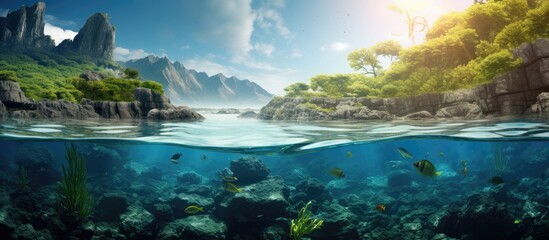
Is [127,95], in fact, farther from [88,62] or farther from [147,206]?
[88,62]

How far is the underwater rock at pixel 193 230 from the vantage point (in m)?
10.2

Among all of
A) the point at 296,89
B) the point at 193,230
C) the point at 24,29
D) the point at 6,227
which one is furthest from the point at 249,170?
the point at 24,29

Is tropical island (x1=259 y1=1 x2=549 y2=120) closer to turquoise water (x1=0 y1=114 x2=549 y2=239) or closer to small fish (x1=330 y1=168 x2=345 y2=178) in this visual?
turquoise water (x1=0 y1=114 x2=549 y2=239)

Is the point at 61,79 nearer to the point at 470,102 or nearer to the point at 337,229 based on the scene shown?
the point at 337,229

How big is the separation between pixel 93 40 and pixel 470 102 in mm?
98632

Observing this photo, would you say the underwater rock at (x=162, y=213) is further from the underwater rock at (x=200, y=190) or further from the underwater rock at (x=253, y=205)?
the underwater rock at (x=200, y=190)

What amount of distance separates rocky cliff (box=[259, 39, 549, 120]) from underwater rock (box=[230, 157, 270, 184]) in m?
5.95

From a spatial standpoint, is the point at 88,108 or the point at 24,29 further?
the point at 24,29

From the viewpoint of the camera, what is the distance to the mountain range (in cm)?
7850

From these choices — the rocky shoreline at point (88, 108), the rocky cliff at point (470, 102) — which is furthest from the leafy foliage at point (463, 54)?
the rocky shoreline at point (88, 108)

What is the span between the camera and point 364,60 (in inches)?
1417

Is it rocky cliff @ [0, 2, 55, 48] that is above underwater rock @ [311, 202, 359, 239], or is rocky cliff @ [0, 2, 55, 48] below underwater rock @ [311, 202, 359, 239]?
above

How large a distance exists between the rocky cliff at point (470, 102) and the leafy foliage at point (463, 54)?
0.99 m

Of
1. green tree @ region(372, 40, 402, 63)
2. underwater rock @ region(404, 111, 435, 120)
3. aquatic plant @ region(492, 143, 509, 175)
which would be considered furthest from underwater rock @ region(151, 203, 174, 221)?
green tree @ region(372, 40, 402, 63)
